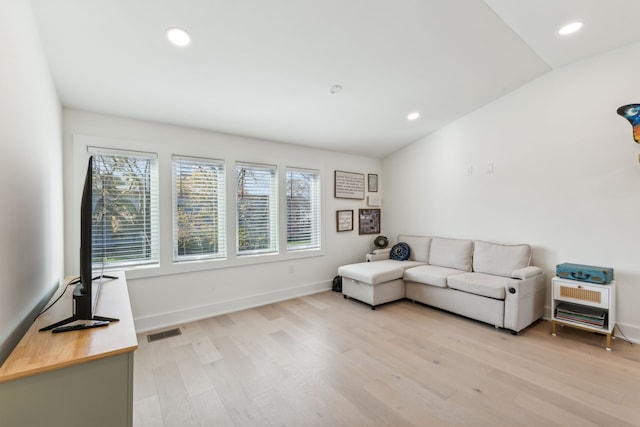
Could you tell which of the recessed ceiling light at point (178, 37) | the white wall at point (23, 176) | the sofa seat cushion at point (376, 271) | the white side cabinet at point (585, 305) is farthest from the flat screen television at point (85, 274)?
the white side cabinet at point (585, 305)

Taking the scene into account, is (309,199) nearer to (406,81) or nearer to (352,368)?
(406,81)

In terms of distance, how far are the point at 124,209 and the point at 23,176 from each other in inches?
60.9

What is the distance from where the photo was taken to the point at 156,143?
3117 millimetres

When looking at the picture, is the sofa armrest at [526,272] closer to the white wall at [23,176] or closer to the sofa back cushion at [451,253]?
the sofa back cushion at [451,253]

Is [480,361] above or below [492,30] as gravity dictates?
below

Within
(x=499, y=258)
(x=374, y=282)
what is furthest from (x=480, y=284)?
(x=374, y=282)

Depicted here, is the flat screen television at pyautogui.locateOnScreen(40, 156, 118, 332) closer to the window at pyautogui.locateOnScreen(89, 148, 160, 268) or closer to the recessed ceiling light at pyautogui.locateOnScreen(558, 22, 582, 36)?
the window at pyautogui.locateOnScreen(89, 148, 160, 268)

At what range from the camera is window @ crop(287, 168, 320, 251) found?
13.9 ft

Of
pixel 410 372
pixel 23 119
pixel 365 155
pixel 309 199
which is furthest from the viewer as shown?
pixel 365 155

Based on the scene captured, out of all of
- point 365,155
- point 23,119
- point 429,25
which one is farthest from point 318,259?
point 23,119

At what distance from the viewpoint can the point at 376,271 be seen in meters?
3.79

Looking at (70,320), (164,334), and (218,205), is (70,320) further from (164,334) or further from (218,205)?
(218,205)

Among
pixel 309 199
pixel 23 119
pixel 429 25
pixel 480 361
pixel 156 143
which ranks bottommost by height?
pixel 480 361

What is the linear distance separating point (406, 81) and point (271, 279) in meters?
2.98
